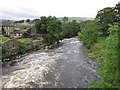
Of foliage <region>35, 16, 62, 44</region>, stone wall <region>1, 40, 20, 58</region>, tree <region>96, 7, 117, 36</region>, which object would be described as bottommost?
stone wall <region>1, 40, 20, 58</region>

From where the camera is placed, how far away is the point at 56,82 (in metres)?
11.0

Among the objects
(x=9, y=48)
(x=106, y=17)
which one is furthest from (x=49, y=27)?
(x=106, y=17)

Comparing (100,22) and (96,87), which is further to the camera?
(100,22)

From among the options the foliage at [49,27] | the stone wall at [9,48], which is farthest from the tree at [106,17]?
the stone wall at [9,48]

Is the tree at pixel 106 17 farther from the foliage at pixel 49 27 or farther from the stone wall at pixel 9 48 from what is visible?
the stone wall at pixel 9 48

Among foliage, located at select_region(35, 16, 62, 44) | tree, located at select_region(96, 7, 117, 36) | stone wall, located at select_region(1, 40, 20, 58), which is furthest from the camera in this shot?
foliage, located at select_region(35, 16, 62, 44)

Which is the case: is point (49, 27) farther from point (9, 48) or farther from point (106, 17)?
point (106, 17)

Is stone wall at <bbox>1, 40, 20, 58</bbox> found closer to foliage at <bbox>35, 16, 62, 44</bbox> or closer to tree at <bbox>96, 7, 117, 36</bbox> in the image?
foliage at <bbox>35, 16, 62, 44</bbox>

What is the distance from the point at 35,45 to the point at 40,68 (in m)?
13.4

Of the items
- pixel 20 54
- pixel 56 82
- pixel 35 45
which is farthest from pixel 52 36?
pixel 56 82

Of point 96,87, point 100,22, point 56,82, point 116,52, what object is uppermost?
point 100,22

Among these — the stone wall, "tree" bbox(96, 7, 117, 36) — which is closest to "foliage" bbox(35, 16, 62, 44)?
the stone wall

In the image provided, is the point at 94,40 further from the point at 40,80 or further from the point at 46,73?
the point at 40,80

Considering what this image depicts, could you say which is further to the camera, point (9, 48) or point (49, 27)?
point (49, 27)
